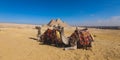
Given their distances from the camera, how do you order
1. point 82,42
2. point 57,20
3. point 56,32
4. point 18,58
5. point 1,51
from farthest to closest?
point 57,20, point 56,32, point 82,42, point 1,51, point 18,58

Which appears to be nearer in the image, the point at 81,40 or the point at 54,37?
the point at 81,40

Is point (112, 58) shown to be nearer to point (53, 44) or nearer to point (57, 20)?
point (53, 44)

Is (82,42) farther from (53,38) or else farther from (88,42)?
(53,38)

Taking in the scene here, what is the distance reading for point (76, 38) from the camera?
12141 mm

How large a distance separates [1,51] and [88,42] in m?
6.58

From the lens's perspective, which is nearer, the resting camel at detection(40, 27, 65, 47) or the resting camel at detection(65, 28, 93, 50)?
the resting camel at detection(65, 28, 93, 50)

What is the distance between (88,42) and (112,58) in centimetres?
291

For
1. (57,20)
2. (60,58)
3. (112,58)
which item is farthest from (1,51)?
(57,20)

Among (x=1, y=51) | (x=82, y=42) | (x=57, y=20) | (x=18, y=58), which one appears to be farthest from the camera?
(x=57, y=20)

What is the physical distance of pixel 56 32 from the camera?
13.4 m

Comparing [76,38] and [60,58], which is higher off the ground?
[76,38]

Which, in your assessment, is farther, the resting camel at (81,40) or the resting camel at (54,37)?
the resting camel at (54,37)

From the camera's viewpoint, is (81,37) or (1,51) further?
(81,37)

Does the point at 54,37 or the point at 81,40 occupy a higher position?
the point at 54,37
